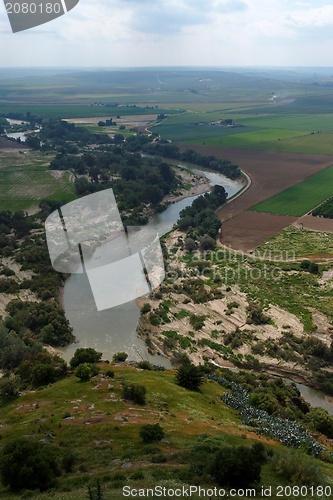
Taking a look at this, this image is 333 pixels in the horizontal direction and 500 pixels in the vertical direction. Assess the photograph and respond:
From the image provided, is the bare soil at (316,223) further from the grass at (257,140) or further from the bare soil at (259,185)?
the grass at (257,140)

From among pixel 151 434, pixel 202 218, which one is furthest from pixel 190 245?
pixel 151 434

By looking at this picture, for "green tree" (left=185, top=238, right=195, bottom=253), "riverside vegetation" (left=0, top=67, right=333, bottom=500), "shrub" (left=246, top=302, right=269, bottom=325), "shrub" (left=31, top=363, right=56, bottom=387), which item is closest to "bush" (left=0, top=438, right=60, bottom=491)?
"riverside vegetation" (left=0, top=67, right=333, bottom=500)

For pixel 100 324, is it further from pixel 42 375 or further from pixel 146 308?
pixel 42 375

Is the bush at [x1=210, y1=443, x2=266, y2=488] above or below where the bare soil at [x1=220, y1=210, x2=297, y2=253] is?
above

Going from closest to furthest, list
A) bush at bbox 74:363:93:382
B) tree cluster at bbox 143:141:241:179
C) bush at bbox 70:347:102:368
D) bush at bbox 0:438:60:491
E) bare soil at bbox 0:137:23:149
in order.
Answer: bush at bbox 0:438:60:491
bush at bbox 74:363:93:382
bush at bbox 70:347:102:368
tree cluster at bbox 143:141:241:179
bare soil at bbox 0:137:23:149

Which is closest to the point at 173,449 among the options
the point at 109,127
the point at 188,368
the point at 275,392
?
the point at 188,368

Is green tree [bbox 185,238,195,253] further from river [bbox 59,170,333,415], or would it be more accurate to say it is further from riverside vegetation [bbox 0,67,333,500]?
river [bbox 59,170,333,415]

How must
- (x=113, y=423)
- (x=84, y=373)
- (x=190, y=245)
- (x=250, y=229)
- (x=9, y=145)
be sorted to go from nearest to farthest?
(x=113, y=423) < (x=84, y=373) < (x=190, y=245) < (x=250, y=229) < (x=9, y=145)
